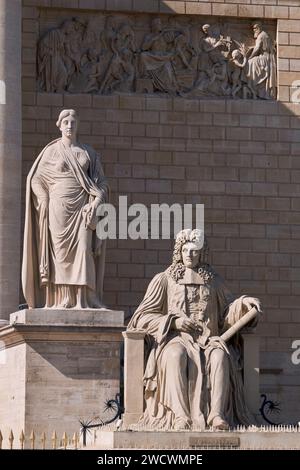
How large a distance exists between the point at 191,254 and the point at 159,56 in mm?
7800

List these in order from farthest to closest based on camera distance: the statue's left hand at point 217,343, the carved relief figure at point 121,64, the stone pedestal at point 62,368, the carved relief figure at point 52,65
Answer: the carved relief figure at point 121,64, the carved relief figure at point 52,65, the stone pedestal at point 62,368, the statue's left hand at point 217,343

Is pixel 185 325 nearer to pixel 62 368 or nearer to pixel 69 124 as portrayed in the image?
pixel 62 368

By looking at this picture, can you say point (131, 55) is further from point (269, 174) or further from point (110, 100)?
point (269, 174)

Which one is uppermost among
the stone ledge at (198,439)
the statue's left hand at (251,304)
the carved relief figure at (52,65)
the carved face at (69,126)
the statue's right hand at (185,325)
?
the carved relief figure at (52,65)

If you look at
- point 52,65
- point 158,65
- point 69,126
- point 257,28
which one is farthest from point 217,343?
point 257,28

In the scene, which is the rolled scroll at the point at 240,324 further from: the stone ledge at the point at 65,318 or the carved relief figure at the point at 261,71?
the carved relief figure at the point at 261,71

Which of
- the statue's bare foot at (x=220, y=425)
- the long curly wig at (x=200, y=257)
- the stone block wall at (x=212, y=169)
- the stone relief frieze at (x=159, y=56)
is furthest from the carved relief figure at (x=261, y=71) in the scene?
the statue's bare foot at (x=220, y=425)

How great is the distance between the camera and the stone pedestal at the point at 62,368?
19719 mm

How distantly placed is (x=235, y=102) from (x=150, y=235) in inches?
96.4

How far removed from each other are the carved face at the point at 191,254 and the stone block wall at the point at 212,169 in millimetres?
6528
